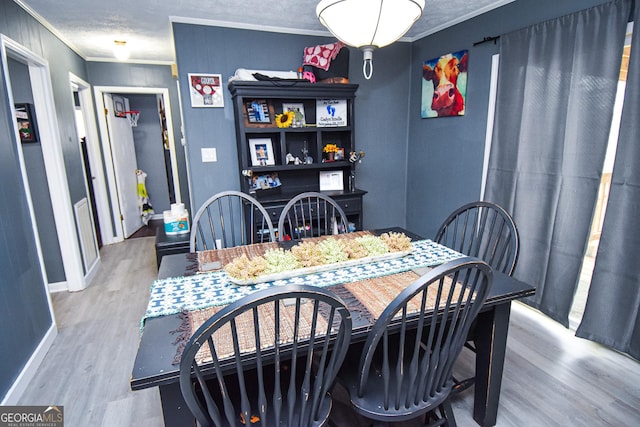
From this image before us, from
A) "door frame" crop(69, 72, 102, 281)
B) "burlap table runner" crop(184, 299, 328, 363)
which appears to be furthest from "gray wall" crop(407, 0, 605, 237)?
"door frame" crop(69, 72, 102, 281)

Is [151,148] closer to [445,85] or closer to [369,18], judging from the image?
[445,85]

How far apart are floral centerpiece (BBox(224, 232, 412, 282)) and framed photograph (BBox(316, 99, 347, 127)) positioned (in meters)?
1.67

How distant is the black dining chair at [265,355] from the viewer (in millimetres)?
855

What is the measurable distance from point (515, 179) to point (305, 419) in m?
2.29

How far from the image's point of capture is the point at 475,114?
115 inches

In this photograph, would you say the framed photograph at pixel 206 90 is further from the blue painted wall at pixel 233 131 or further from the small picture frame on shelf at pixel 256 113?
the small picture frame on shelf at pixel 256 113

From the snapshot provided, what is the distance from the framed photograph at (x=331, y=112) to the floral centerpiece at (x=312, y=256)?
167cm

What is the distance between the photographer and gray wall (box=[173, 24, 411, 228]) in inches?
116

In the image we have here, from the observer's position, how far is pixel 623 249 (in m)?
1.95

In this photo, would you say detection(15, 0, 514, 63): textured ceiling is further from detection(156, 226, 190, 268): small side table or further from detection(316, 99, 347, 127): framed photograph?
detection(156, 226, 190, 268): small side table

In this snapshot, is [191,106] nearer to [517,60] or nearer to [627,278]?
[517,60]

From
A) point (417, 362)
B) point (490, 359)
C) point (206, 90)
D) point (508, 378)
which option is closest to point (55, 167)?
point (206, 90)

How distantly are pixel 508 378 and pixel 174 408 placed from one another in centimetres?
177

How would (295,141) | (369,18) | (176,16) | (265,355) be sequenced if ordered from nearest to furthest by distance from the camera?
(265,355), (369,18), (176,16), (295,141)
